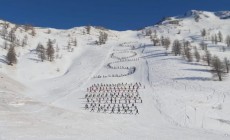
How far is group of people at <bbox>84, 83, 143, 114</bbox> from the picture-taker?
144 feet

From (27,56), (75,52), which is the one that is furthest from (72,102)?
(75,52)

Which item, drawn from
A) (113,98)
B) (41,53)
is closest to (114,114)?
(113,98)

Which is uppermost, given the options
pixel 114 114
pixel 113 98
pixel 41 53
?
pixel 41 53

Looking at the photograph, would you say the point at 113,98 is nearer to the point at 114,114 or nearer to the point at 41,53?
the point at 114,114

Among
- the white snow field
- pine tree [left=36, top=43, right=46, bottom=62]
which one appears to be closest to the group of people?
the white snow field

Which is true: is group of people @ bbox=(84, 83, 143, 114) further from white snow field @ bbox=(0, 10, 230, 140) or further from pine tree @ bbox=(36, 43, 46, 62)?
pine tree @ bbox=(36, 43, 46, 62)

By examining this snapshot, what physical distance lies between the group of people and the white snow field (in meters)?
1.23

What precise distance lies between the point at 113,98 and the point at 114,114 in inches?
433

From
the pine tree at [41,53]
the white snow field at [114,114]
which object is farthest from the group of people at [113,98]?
the pine tree at [41,53]

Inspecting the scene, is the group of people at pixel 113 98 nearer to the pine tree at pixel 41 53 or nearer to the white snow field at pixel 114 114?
the white snow field at pixel 114 114

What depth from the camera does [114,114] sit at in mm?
40438

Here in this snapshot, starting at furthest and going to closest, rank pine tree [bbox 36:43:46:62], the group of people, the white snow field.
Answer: pine tree [bbox 36:43:46:62] < the group of people < the white snow field

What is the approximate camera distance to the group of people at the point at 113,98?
144 feet

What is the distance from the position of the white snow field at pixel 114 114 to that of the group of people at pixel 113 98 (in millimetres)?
1235
